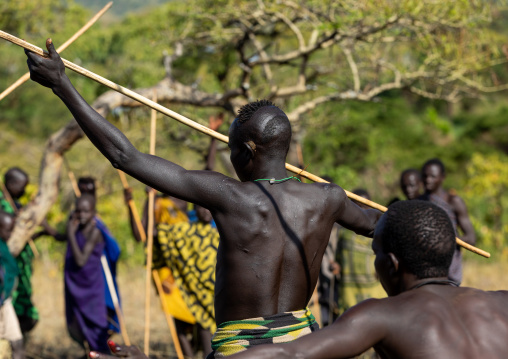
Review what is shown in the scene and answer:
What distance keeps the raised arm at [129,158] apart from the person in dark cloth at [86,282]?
371 cm

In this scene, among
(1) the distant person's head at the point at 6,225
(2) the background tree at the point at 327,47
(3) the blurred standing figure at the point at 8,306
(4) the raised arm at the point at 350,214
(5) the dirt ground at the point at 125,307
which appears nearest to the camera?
(4) the raised arm at the point at 350,214

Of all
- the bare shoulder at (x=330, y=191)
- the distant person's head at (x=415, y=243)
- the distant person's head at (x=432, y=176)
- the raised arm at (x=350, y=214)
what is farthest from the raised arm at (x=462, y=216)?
the distant person's head at (x=415, y=243)

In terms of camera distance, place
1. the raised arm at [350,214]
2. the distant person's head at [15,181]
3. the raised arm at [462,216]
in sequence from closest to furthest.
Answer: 1. the raised arm at [350,214]
2. the raised arm at [462,216]
3. the distant person's head at [15,181]

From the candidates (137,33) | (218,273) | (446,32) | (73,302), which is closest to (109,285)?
(73,302)

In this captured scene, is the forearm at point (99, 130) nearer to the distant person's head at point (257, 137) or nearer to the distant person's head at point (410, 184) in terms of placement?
the distant person's head at point (257, 137)

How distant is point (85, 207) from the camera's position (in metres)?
6.27

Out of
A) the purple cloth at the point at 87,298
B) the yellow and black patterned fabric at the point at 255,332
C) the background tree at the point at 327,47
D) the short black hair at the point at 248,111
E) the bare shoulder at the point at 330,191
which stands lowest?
the purple cloth at the point at 87,298

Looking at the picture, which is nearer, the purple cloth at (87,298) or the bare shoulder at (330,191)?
the bare shoulder at (330,191)

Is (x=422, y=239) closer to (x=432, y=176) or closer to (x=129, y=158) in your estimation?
(x=129, y=158)

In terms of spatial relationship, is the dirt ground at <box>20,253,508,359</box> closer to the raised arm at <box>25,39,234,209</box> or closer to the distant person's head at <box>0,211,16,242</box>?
the distant person's head at <box>0,211,16,242</box>

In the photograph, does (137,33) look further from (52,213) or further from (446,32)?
(446,32)

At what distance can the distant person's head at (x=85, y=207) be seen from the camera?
625cm

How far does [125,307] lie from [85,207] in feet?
10.9

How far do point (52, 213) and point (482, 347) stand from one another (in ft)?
34.8
